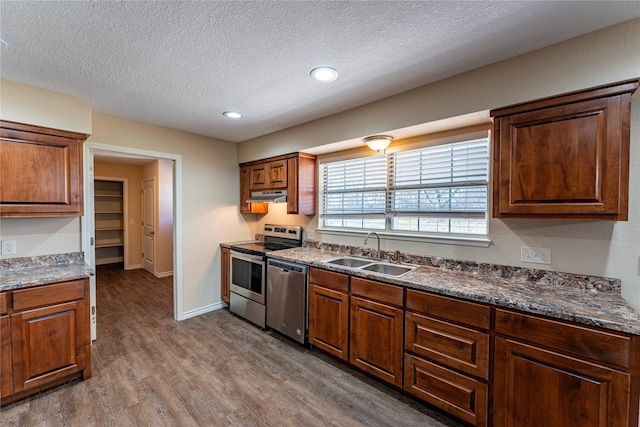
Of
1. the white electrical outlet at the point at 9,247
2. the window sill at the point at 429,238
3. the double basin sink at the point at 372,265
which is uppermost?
the window sill at the point at 429,238

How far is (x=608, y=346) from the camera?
1.34m

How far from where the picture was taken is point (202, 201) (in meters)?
3.80

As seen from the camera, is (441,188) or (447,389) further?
(441,188)

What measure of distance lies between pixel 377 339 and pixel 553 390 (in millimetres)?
1089

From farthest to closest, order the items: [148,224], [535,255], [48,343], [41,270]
Result: [148,224]
[41,270]
[48,343]
[535,255]

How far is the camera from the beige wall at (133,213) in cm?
631

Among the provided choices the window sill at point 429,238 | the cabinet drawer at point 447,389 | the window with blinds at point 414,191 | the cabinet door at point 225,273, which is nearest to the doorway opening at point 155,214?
the cabinet door at point 225,273

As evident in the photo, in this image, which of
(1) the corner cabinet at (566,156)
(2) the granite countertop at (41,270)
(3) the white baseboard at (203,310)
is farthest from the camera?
(3) the white baseboard at (203,310)

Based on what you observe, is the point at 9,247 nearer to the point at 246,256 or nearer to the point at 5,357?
the point at 5,357

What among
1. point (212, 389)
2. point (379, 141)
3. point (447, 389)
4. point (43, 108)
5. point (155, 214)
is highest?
point (43, 108)

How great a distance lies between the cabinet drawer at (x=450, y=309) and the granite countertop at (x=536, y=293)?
4 cm

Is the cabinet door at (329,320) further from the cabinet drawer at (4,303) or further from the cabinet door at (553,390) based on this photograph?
the cabinet drawer at (4,303)

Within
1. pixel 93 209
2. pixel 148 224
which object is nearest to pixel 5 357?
pixel 93 209

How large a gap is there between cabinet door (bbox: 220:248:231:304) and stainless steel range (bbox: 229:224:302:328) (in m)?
0.13
